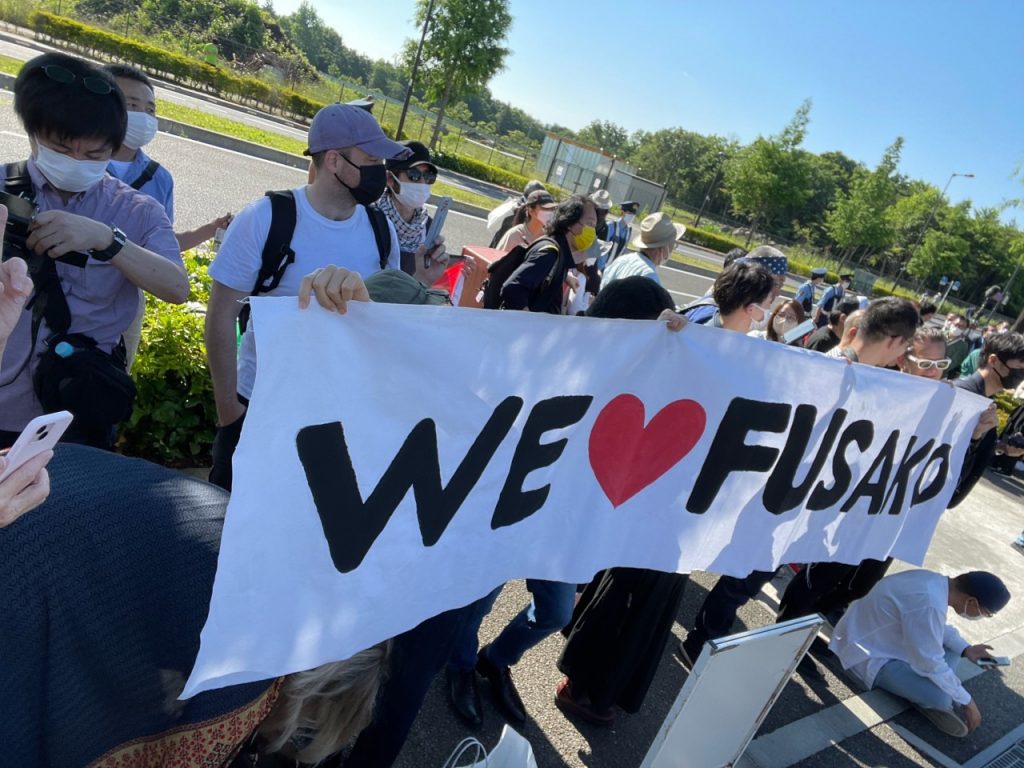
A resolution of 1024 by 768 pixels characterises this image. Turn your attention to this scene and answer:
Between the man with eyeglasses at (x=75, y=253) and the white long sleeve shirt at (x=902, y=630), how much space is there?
3.75 metres

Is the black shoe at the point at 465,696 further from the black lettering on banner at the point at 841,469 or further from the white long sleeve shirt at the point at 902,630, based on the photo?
the white long sleeve shirt at the point at 902,630

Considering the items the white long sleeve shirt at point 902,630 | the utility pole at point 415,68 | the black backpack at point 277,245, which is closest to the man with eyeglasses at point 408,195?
the black backpack at point 277,245

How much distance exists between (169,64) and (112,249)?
2306cm

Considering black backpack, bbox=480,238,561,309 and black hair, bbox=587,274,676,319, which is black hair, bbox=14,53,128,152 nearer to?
black hair, bbox=587,274,676,319

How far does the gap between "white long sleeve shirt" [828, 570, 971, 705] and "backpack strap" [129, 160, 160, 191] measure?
13.8 feet

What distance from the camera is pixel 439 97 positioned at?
2569 centimetres

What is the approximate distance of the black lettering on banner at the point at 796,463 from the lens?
2.57 metres

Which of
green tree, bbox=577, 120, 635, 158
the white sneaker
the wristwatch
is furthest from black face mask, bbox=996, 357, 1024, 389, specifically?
green tree, bbox=577, 120, 635, 158

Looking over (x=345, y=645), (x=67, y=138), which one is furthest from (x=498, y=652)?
(x=67, y=138)

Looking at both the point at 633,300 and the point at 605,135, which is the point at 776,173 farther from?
the point at 605,135

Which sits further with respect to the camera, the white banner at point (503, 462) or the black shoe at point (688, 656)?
the black shoe at point (688, 656)

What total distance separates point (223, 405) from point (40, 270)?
68 cm

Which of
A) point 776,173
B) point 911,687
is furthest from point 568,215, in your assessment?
point 776,173

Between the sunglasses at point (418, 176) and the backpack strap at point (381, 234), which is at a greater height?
the sunglasses at point (418, 176)
